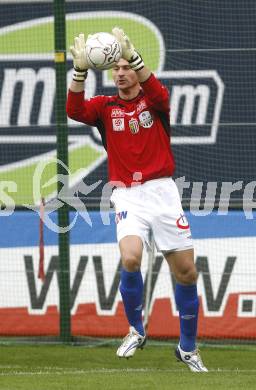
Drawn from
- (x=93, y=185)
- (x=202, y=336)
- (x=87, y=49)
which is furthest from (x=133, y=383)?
(x=93, y=185)

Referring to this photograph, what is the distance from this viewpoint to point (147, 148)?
8672 mm

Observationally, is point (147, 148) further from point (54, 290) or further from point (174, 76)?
point (174, 76)

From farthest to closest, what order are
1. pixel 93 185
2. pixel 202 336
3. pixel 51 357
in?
pixel 93 185, pixel 202 336, pixel 51 357

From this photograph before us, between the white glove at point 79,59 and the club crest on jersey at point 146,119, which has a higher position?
the white glove at point 79,59

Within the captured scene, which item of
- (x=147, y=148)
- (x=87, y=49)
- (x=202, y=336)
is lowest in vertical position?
(x=202, y=336)

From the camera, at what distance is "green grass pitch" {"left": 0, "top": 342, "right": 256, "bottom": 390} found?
302 inches

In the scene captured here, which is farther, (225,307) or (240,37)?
(240,37)

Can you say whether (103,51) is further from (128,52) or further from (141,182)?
(141,182)

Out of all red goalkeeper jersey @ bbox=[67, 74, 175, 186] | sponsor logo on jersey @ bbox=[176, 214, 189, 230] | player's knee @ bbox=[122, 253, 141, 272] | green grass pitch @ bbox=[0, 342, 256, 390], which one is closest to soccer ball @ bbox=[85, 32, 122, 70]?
red goalkeeper jersey @ bbox=[67, 74, 175, 186]

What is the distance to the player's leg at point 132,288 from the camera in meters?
8.38

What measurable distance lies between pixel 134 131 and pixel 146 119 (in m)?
0.13

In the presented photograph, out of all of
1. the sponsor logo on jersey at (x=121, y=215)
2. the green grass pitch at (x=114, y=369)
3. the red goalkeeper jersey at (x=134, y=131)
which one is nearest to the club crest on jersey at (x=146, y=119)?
the red goalkeeper jersey at (x=134, y=131)

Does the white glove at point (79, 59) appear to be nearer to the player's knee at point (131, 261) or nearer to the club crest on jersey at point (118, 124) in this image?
the club crest on jersey at point (118, 124)

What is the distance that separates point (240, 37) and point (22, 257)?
12.3 feet
